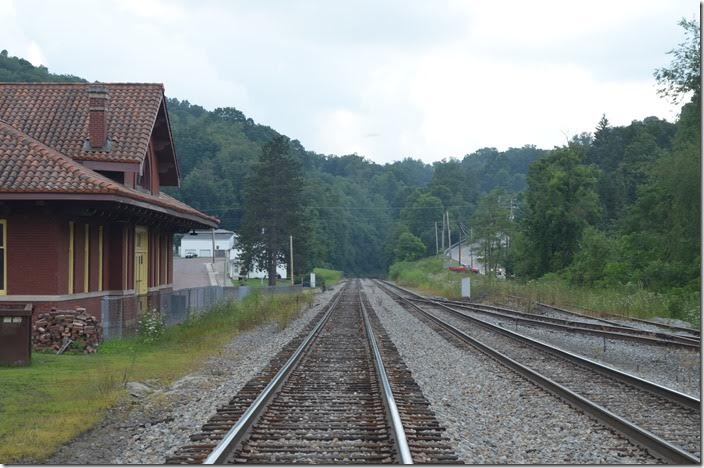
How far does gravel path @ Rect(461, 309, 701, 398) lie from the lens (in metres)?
15.1

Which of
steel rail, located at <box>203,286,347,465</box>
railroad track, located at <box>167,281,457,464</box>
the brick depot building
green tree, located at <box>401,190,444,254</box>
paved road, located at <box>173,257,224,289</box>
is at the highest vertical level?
green tree, located at <box>401,190,444,254</box>

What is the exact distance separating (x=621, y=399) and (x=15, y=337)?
1014 cm

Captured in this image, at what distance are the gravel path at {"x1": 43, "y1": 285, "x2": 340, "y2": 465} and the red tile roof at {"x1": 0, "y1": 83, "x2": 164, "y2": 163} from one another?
30.4ft

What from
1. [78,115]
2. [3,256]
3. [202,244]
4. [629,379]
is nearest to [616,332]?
[629,379]

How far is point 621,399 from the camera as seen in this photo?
490 inches

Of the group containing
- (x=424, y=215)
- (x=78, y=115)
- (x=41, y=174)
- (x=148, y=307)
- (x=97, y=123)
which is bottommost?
(x=148, y=307)

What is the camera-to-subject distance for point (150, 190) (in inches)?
1152

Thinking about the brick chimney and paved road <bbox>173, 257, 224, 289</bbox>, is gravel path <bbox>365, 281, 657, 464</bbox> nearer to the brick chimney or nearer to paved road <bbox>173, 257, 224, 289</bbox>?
the brick chimney

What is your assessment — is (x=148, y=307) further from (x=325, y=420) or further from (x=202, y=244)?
(x=202, y=244)

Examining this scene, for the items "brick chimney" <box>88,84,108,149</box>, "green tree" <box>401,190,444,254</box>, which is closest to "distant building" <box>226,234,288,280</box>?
"brick chimney" <box>88,84,108,149</box>

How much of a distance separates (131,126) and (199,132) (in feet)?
338

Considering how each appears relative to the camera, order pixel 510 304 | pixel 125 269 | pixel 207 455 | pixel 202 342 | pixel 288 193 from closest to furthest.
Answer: pixel 207 455
pixel 202 342
pixel 125 269
pixel 510 304
pixel 288 193

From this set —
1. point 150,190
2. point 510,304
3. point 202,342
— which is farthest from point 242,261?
point 202,342

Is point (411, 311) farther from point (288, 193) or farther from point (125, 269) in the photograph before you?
point (288, 193)
